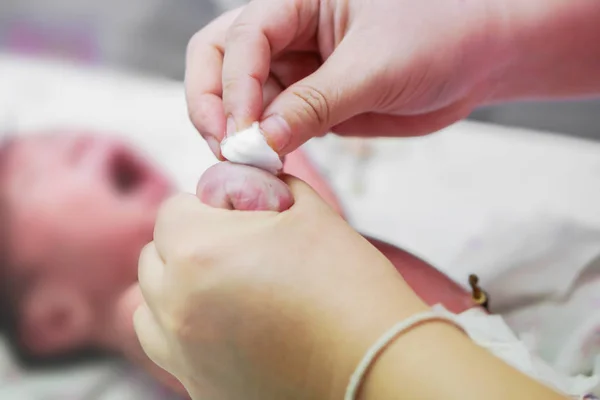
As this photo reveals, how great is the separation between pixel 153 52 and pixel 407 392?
3.33 ft

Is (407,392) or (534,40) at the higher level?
(534,40)

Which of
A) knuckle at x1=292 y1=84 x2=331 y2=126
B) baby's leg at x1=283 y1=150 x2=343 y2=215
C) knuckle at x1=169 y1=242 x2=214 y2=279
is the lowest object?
baby's leg at x1=283 y1=150 x2=343 y2=215

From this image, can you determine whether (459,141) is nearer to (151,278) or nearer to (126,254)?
(126,254)

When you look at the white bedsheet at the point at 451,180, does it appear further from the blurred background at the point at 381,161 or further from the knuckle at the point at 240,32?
the knuckle at the point at 240,32

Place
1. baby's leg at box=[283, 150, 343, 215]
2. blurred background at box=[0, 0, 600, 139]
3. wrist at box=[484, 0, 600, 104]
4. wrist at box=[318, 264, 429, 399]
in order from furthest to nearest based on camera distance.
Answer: blurred background at box=[0, 0, 600, 139], baby's leg at box=[283, 150, 343, 215], wrist at box=[484, 0, 600, 104], wrist at box=[318, 264, 429, 399]

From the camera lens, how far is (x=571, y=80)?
30.2 inches

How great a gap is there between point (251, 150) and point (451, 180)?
54cm

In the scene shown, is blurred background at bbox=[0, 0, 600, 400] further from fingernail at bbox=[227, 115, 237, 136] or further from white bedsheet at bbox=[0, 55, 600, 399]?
fingernail at bbox=[227, 115, 237, 136]

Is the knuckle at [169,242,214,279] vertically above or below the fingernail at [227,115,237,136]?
below

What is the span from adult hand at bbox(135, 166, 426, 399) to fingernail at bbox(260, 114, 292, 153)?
5cm

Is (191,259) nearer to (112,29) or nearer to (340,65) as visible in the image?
(340,65)

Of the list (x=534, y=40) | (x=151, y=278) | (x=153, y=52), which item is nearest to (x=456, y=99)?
(x=534, y=40)

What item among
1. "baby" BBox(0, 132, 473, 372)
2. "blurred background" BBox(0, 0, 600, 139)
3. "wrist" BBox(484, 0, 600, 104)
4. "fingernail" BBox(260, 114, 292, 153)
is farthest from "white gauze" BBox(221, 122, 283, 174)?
"blurred background" BBox(0, 0, 600, 139)

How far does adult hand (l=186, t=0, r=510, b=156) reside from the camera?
0.52 m
